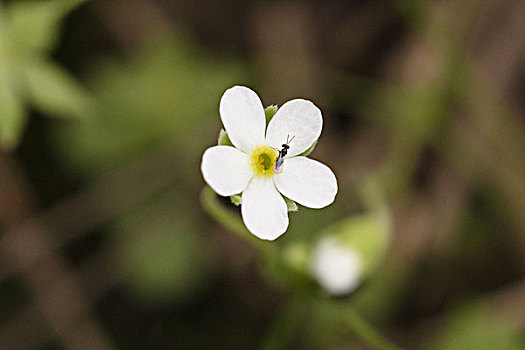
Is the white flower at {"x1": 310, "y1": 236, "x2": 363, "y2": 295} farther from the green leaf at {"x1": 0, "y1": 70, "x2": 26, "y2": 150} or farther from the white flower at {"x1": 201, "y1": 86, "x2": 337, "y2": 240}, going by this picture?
the green leaf at {"x1": 0, "y1": 70, "x2": 26, "y2": 150}

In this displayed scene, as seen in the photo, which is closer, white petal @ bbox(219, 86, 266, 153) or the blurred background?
white petal @ bbox(219, 86, 266, 153)

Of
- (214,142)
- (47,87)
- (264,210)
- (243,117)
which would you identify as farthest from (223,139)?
(214,142)

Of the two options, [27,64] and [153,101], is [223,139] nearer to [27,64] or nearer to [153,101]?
[27,64]

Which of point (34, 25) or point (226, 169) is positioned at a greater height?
point (34, 25)

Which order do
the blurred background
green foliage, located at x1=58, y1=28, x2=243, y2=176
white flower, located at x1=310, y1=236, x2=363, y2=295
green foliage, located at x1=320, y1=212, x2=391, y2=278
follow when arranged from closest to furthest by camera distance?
white flower, located at x1=310, y1=236, x2=363, y2=295
green foliage, located at x1=320, y1=212, x2=391, y2=278
the blurred background
green foliage, located at x1=58, y1=28, x2=243, y2=176

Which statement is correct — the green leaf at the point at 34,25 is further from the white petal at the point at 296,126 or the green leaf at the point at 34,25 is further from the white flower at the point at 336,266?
Result: the white flower at the point at 336,266

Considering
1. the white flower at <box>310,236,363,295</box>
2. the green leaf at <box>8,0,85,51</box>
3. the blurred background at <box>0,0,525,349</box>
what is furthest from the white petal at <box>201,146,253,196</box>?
the blurred background at <box>0,0,525,349</box>

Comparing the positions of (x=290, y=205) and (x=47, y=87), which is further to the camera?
(x=47, y=87)


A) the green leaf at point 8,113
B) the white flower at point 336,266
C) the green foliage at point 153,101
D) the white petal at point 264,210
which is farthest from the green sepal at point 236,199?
the green foliage at point 153,101
